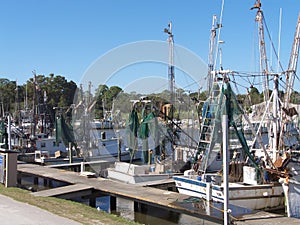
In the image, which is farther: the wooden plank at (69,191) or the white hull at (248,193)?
the white hull at (248,193)

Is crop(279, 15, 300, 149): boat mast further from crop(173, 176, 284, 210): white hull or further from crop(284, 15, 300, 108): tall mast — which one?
crop(173, 176, 284, 210): white hull

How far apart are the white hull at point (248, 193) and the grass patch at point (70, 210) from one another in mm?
5342

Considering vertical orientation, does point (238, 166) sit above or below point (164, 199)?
above

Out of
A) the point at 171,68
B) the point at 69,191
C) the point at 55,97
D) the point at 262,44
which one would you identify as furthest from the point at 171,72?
Answer: the point at 55,97

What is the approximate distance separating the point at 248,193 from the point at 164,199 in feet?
13.5

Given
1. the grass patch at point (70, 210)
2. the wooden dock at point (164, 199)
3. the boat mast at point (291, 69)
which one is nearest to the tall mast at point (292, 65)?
the boat mast at point (291, 69)

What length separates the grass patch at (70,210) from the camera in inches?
487

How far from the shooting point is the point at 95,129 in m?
40.7

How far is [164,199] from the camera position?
1652cm

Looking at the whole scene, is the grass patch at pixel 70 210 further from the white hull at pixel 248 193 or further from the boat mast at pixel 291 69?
the boat mast at pixel 291 69

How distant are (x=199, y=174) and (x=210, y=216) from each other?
21.4 feet

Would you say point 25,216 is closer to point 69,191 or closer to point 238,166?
point 69,191

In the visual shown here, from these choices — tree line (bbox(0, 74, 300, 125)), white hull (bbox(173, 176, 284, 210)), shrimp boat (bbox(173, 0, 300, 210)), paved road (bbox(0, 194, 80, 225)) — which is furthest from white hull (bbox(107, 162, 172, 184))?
paved road (bbox(0, 194, 80, 225))

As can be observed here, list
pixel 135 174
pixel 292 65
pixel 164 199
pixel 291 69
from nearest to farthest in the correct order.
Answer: pixel 164 199
pixel 135 174
pixel 291 69
pixel 292 65
